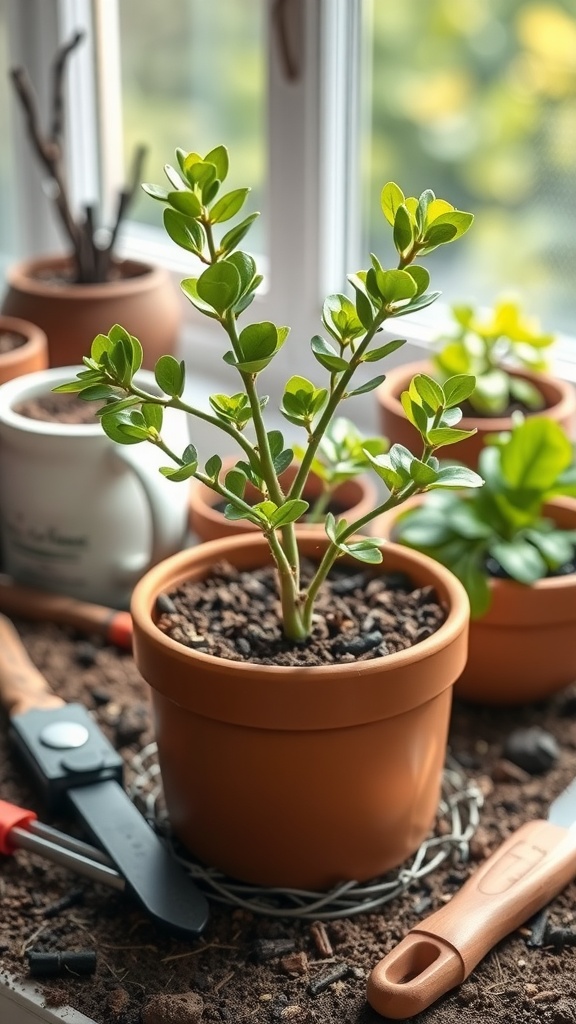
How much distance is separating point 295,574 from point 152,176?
110 cm

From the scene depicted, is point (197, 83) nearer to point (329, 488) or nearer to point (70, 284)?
point (70, 284)

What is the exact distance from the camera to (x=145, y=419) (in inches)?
29.7

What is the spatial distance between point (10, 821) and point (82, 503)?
14.1 inches

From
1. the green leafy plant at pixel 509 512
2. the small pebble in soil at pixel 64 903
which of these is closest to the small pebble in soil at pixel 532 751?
the green leafy plant at pixel 509 512

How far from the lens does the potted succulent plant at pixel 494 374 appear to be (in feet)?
3.87

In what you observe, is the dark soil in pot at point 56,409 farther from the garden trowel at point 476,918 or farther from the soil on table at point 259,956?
the garden trowel at point 476,918

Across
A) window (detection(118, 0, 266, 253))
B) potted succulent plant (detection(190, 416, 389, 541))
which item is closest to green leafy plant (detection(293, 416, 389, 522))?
potted succulent plant (detection(190, 416, 389, 541))

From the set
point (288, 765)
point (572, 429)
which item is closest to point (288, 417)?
point (288, 765)

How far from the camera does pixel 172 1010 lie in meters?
0.71

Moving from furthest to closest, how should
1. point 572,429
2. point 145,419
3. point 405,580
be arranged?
point 572,429, point 405,580, point 145,419

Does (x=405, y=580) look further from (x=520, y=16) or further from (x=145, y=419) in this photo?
(x=520, y=16)

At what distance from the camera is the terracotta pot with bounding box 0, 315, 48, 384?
4.06ft

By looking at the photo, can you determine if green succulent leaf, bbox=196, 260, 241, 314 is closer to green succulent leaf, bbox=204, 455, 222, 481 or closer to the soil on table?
green succulent leaf, bbox=204, 455, 222, 481

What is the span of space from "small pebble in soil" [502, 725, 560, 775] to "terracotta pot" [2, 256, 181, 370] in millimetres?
597
